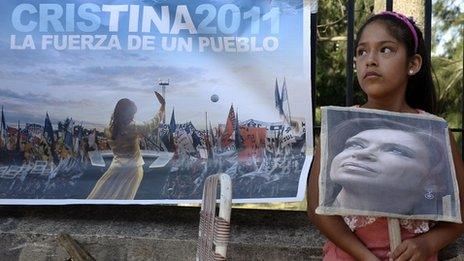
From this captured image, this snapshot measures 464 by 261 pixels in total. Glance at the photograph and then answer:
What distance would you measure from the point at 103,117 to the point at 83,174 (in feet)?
0.83

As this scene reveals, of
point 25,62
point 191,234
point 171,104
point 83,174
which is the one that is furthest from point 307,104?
point 25,62

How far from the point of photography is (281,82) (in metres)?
2.56

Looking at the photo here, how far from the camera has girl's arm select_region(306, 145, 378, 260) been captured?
159 cm

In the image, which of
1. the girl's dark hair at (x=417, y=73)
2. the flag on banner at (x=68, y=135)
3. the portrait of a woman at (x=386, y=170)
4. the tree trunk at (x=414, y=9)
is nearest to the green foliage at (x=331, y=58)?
the tree trunk at (x=414, y=9)

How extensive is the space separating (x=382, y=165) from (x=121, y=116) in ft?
4.51

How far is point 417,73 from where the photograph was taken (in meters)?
1.76

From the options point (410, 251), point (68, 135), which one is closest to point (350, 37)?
point (68, 135)

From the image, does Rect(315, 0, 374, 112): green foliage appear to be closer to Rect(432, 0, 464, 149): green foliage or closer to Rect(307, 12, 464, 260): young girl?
Rect(432, 0, 464, 149): green foliage

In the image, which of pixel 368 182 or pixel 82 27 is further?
pixel 82 27

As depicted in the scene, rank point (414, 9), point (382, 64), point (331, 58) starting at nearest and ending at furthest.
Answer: point (382, 64) < point (414, 9) < point (331, 58)

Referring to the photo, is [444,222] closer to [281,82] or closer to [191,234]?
[281,82]

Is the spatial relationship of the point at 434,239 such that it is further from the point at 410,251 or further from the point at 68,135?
the point at 68,135

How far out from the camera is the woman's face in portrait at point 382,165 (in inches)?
60.6

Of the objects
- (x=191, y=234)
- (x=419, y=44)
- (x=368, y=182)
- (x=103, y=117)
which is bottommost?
(x=191, y=234)
